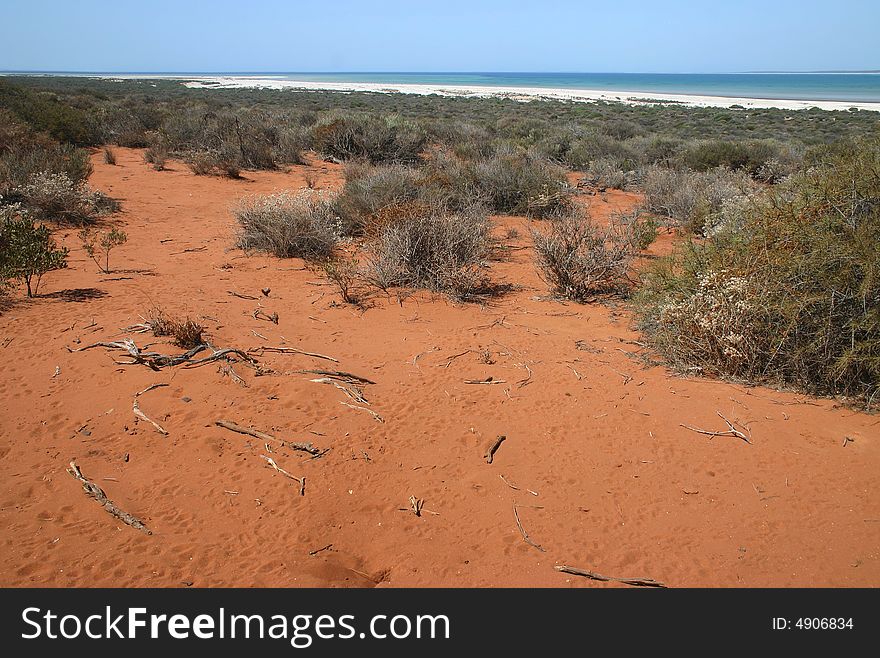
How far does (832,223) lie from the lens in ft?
13.9

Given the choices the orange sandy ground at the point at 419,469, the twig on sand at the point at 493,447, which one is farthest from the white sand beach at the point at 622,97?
the twig on sand at the point at 493,447

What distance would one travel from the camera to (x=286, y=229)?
8.37m

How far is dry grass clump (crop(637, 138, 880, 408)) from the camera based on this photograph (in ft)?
12.9

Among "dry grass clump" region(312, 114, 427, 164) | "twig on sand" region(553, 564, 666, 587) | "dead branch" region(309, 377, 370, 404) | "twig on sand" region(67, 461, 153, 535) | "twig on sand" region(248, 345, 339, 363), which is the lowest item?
"twig on sand" region(553, 564, 666, 587)

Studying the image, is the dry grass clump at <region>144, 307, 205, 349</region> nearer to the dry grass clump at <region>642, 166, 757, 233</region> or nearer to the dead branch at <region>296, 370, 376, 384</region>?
the dead branch at <region>296, 370, 376, 384</region>

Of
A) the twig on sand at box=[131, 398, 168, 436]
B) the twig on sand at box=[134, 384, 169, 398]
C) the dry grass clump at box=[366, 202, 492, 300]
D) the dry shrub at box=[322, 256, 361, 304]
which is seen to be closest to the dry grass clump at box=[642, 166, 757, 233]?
the dry grass clump at box=[366, 202, 492, 300]

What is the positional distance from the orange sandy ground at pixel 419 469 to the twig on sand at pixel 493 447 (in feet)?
0.18

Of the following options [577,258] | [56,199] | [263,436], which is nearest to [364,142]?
[56,199]

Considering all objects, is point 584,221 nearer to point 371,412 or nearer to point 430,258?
point 430,258

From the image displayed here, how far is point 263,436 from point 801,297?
4.03 m

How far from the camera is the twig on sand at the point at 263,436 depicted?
12.2 feet

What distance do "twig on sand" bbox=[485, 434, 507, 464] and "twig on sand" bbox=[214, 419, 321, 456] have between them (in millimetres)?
1139
